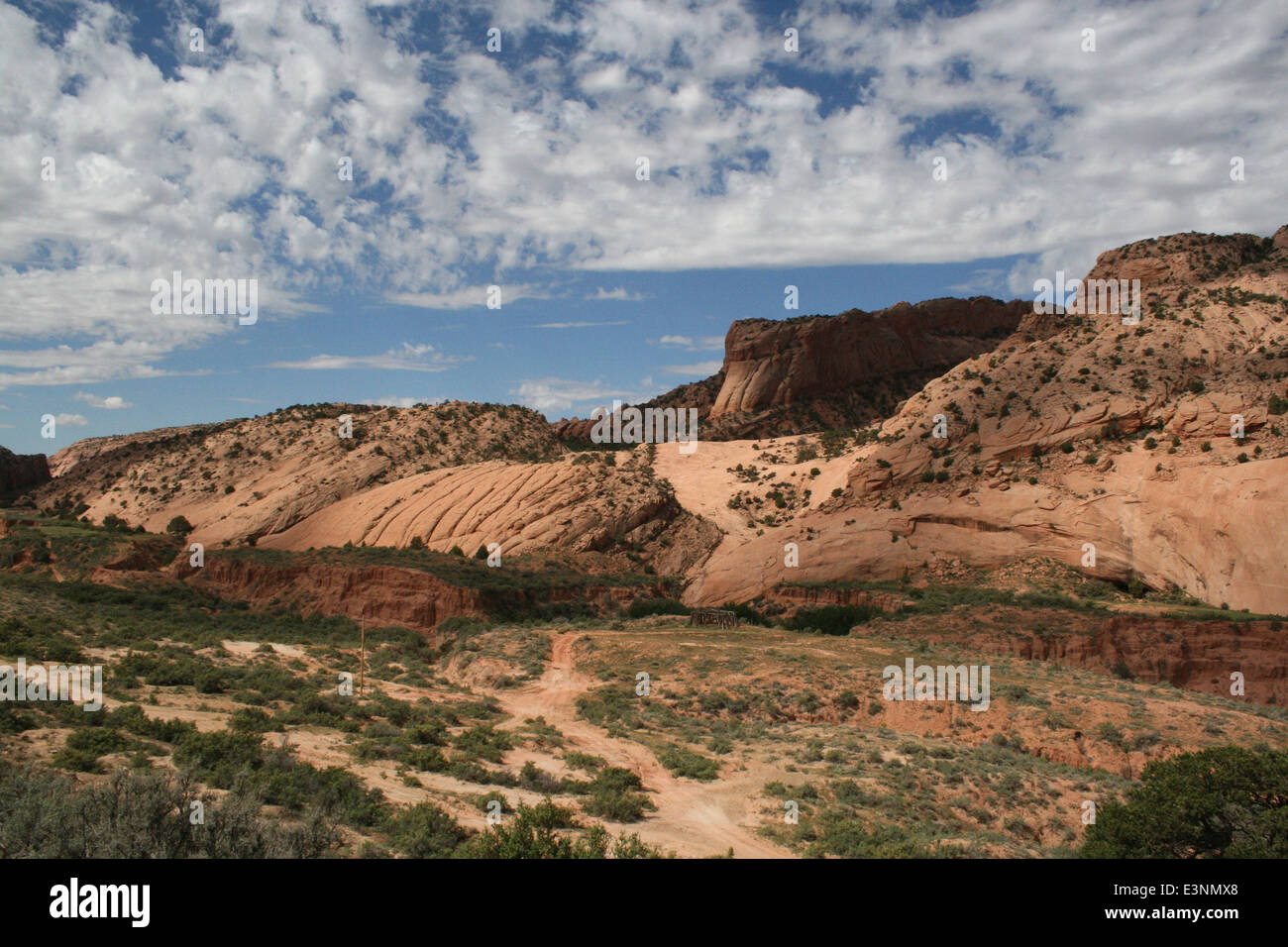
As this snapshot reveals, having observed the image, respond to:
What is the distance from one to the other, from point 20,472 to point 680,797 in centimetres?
9363

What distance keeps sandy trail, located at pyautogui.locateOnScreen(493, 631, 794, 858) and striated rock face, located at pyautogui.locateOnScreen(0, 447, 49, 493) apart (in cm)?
8205

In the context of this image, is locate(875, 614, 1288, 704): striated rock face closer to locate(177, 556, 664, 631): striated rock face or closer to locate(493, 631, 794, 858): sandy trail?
locate(493, 631, 794, 858): sandy trail

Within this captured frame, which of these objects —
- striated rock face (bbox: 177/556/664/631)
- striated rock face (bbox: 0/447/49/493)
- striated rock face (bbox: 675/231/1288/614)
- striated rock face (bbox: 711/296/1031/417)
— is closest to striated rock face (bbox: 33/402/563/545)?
striated rock face (bbox: 177/556/664/631)

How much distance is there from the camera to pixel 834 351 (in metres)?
82.6

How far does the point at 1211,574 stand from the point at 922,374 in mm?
56570

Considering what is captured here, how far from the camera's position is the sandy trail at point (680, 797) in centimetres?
1125

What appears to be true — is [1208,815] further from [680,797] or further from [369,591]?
[369,591]

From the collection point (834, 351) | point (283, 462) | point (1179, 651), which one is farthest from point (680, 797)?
point (834, 351)

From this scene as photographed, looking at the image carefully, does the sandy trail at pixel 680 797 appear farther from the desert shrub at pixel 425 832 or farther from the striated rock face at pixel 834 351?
the striated rock face at pixel 834 351

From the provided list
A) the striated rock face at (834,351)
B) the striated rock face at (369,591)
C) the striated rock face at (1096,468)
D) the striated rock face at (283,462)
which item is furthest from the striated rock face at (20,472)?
the striated rock face at (1096,468)

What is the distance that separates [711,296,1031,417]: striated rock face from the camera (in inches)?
3211

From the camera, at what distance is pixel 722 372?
9000cm

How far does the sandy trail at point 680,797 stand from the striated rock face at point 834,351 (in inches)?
2506

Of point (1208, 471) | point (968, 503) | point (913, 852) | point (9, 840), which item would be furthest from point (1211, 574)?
point (9, 840)
